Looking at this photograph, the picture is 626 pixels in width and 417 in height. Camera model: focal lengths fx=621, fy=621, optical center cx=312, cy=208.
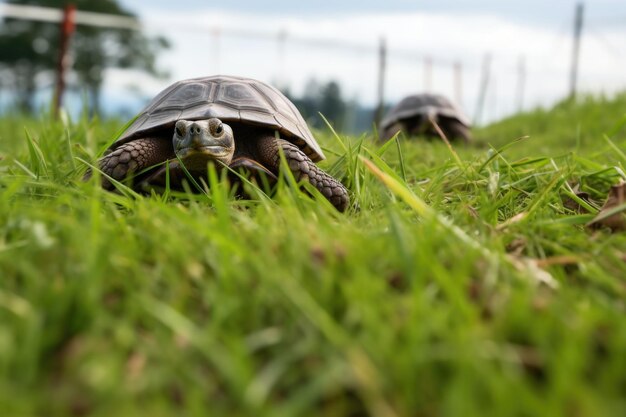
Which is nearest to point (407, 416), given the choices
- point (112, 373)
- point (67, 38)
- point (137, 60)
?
point (112, 373)

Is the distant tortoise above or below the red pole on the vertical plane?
below

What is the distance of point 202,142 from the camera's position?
2.45m

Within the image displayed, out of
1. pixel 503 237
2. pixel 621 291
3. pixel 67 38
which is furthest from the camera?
pixel 67 38

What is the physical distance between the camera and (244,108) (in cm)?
282

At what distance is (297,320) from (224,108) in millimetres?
1794

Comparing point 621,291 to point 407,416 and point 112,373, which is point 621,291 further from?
point 112,373

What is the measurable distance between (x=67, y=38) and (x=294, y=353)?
10.2m

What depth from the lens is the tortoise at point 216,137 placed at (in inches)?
98.0

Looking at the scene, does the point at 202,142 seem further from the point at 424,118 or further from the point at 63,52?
the point at 63,52

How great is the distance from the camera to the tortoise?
249 centimetres

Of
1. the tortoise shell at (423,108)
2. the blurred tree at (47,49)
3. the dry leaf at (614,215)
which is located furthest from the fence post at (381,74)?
the blurred tree at (47,49)

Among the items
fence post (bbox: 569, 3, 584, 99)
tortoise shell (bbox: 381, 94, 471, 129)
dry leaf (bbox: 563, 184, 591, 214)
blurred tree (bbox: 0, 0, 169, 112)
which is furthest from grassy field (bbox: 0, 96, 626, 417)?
blurred tree (bbox: 0, 0, 169, 112)

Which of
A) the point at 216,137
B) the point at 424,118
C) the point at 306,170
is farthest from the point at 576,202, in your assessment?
the point at 424,118

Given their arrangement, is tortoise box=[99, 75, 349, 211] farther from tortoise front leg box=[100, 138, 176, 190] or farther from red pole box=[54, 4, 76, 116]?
red pole box=[54, 4, 76, 116]
